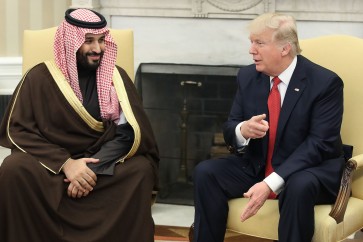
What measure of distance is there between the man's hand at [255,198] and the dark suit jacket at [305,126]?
0.10 metres

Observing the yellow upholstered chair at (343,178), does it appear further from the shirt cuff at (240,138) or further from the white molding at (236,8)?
the white molding at (236,8)

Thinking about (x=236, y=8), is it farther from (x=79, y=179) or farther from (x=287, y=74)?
(x=79, y=179)

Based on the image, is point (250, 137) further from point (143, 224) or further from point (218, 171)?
point (143, 224)

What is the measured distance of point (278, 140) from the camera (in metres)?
3.29

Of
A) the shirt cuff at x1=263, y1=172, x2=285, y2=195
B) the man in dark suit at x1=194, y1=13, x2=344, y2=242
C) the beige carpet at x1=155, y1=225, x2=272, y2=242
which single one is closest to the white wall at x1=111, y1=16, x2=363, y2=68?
the beige carpet at x1=155, y1=225, x2=272, y2=242

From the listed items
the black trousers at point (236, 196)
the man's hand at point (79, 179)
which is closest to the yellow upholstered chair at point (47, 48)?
the man's hand at point (79, 179)

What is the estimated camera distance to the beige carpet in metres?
4.27

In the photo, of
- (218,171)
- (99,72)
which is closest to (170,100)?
(99,72)

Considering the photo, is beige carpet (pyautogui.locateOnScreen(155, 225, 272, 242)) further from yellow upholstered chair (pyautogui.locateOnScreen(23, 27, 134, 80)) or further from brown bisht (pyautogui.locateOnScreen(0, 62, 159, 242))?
yellow upholstered chair (pyautogui.locateOnScreen(23, 27, 134, 80))

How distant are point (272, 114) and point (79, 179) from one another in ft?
2.96

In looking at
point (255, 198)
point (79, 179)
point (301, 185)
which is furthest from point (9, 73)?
point (301, 185)

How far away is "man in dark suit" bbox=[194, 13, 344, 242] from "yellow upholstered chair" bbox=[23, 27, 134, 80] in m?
0.78

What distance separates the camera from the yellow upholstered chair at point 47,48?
3912mm

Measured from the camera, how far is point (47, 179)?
A: 334cm
